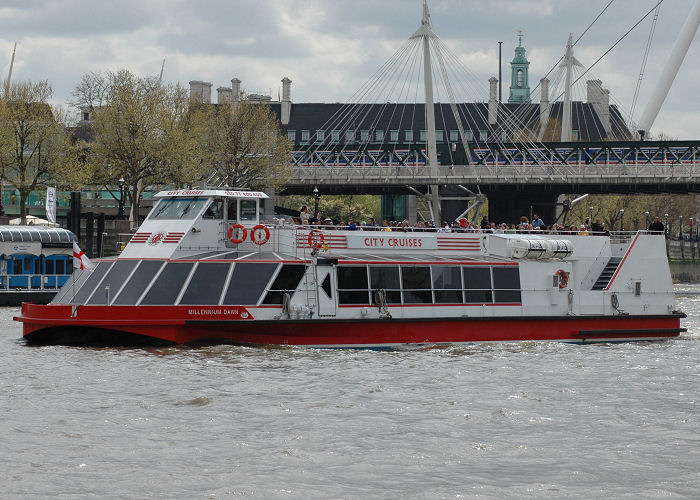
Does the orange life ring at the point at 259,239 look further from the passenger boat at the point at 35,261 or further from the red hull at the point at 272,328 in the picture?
the passenger boat at the point at 35,261

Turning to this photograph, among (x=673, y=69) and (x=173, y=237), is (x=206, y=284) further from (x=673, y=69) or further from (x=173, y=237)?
(x=673, y=69)

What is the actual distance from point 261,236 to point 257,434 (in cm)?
1206

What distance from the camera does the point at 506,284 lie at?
32.5 m

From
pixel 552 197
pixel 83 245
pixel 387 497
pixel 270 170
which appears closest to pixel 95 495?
pixel 387 497

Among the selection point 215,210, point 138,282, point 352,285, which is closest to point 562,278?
point 352,285

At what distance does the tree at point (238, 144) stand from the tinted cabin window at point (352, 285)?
4681 centimetres

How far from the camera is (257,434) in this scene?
1953 cm

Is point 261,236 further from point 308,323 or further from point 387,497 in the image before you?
point 387,497

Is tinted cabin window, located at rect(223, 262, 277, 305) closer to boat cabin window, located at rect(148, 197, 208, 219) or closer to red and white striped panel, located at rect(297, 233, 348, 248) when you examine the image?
red and white striped panel, located at rect(297, 233, 348, 248)

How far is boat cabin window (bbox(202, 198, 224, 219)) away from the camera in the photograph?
1210 inches

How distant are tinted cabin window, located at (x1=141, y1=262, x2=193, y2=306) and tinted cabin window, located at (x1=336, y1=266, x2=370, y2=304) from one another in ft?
13.5

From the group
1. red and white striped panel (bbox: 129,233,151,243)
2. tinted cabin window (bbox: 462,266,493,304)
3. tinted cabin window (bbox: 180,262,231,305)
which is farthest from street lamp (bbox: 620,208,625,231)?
tinted cabin window (bbox: 180,262,231,305)

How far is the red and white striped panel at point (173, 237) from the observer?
3005 cm

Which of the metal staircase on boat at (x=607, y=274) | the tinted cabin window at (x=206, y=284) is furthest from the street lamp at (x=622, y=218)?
the tinted cabin window at (x=206, y=284)
